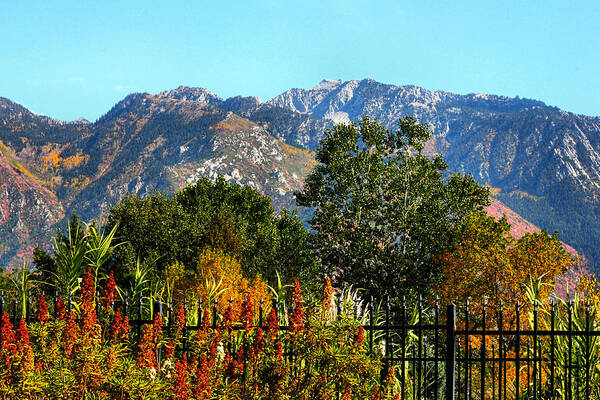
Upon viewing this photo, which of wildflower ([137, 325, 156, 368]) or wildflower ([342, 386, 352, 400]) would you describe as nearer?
wildflower ([342, 386, 352, 400])

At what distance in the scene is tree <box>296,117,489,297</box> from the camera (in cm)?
2295

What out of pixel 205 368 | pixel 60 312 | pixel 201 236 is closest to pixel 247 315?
pixel 205 368

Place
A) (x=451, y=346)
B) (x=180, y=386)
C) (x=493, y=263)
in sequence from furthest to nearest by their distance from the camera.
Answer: (x=493, y=263) → (x=451, y=346) → (x=180, y=386)

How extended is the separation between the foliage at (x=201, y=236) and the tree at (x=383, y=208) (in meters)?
8.09

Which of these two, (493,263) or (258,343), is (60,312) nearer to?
(258,343)

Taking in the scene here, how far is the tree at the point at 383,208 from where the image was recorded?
2295cm

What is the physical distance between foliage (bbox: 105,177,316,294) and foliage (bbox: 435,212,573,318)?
12327 millimetres

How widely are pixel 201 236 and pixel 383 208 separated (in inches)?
683

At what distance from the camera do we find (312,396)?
3.84 m

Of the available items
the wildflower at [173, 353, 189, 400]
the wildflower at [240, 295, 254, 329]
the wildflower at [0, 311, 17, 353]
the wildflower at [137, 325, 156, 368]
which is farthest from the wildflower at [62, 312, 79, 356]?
the wildflower at [240, 295, 254, 329]

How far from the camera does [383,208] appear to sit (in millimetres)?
23422

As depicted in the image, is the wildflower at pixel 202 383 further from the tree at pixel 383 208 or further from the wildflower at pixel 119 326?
the tree at pixel 383 208

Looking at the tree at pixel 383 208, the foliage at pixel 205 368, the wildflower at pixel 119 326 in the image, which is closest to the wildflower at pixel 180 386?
the foliage at pixel 205 368

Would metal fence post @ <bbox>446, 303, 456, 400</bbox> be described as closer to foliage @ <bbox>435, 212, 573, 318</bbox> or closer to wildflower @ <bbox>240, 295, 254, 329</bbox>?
wildflower @ <bbox>240, 295, 254, 329</bbox>
